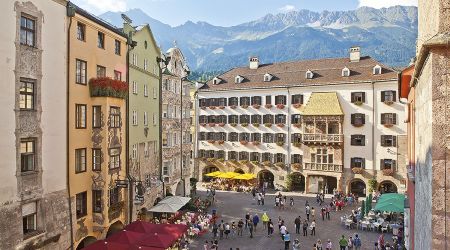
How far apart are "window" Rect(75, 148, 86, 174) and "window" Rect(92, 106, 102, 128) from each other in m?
1.79

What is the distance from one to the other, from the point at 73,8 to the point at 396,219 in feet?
107

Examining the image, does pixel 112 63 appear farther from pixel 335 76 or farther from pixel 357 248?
pixel 335 76

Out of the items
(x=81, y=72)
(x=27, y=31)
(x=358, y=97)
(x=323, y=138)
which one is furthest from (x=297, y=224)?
(x=27, y=31)

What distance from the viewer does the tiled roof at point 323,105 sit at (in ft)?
167

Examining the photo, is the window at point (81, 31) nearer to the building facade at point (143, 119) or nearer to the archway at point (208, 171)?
the building facade at point (143, 119)

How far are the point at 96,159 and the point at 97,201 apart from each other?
8.78 ft

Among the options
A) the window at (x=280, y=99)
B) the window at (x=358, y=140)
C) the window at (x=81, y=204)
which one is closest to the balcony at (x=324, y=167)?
the window at (x=358, y=140)

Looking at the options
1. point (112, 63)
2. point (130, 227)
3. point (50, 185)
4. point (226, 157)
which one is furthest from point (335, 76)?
point (50, 185)

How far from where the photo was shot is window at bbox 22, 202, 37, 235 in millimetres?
18492

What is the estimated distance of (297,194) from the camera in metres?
53.3

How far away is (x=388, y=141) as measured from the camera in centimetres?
4838

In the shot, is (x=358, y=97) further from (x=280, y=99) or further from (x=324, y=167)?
(x=280, y=99)

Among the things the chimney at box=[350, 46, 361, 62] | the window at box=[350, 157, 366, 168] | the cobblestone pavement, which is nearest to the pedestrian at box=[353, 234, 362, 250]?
the cobblestone pavement

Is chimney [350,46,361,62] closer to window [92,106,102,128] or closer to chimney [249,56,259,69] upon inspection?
chimney [249,56,259,69]
